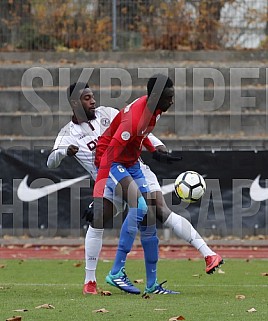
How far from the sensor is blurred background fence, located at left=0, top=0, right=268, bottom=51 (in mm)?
22047

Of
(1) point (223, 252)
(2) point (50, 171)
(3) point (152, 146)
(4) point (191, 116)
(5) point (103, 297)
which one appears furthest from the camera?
(4) point (191, 116)

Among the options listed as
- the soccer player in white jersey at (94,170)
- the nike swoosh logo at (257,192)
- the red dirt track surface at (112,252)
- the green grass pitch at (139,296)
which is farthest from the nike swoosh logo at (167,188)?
the soccer player in white jersey at (94,170)

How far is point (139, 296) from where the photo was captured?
9102mm

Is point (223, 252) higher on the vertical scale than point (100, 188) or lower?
lower

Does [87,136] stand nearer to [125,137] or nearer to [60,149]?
[60,149]

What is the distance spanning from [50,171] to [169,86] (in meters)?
6.98

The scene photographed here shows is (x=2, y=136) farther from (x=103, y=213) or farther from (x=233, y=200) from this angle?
(x=103, y=213)

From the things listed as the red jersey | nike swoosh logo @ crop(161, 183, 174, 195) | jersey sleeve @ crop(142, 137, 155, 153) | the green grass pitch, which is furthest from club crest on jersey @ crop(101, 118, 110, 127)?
nike swoosh logo @ crop(161, 183, 174, 195)

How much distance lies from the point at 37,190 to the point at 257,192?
3.61 m

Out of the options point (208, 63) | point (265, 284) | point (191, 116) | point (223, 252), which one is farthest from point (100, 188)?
point (208, 63)

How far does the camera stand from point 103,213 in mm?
9344

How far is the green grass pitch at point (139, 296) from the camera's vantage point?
7598 millimetres

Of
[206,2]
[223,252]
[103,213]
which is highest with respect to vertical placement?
[206,2]

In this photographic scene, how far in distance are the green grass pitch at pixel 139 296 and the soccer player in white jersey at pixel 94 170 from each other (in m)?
0.29
